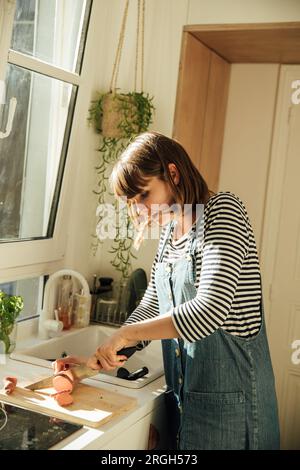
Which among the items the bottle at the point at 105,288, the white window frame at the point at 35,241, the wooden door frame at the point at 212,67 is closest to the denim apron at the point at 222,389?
the white window frame at the point at 35,241

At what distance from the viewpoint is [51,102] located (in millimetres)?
2336

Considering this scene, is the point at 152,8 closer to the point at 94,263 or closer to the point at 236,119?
the point at 236,119

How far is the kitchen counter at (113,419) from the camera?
145 centimetres

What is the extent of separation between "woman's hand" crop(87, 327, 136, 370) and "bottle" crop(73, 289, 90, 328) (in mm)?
747

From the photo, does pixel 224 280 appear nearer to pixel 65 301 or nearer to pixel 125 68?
pixel 65 301

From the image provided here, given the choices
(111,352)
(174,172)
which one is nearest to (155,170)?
(174,172)

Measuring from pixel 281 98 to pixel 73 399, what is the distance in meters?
1.78

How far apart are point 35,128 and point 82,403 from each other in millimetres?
1054

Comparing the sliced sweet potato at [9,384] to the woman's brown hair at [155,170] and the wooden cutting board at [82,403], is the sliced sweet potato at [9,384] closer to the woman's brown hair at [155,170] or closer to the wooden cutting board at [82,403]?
the wooden cutting board at [82,403]

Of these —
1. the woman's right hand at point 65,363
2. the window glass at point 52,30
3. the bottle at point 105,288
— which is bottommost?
the woman's right hand at point 65,363

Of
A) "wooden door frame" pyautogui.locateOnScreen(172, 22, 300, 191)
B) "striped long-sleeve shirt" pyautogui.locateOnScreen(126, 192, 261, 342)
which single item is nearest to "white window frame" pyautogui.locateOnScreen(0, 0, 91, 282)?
"wooden door frame" pyautogui.locateOnScreen(172, 22, 300, 191)

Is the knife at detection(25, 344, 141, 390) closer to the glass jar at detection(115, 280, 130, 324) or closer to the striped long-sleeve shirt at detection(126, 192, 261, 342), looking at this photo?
the striped long-sleeve shirt at detection(126, 192, 261, 342)

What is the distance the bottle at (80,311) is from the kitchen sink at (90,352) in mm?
32
